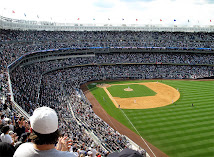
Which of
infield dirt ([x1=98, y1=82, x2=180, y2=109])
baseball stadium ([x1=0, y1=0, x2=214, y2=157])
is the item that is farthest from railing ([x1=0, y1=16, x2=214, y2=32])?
infield dirt ([x1=98, y1=82, x2=180, y2=109])

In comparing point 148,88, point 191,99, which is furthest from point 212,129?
point 148,88

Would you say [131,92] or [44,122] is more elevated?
[44,122]

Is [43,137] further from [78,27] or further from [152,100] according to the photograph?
[78,27]

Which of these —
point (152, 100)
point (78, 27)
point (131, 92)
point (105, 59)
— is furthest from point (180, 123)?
point (78, 27)

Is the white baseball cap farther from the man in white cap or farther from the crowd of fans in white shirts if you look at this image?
the crowd of fans in white shirts

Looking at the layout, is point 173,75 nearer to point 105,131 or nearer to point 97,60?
point 97,60

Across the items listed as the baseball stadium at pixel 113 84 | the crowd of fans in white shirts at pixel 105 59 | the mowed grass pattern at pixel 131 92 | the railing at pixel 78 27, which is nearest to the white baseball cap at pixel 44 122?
the baseball stadium at pixel 113 84

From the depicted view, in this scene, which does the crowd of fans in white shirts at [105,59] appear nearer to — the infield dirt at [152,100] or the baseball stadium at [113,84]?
the baseball stadium at [113,84]
